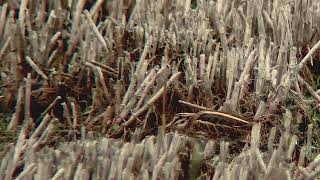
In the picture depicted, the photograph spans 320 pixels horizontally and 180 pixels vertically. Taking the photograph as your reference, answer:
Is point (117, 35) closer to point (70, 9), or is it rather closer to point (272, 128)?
point (70, 9)

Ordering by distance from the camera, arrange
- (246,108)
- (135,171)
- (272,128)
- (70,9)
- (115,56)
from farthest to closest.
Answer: (70,9) < (115,56) < (246,108) < (272,128) < (135,171)

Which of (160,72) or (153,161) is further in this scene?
(160,72)

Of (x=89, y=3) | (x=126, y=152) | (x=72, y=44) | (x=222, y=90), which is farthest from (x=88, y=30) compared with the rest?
(x=126, y=152)

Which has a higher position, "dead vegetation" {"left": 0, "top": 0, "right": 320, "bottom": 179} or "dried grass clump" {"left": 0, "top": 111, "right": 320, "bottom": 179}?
"dead vegetation" {"left": 0, "top": 0, "right": 320, "bottom": 179}

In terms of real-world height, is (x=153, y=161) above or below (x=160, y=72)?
below

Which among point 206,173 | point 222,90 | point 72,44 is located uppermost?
point 72,44

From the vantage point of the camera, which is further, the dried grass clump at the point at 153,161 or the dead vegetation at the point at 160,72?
the dead vegetation at the point at 160,72

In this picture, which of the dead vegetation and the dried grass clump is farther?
the dead vegetation

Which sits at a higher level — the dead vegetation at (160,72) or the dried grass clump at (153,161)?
the dead vegetation at (160,72)
